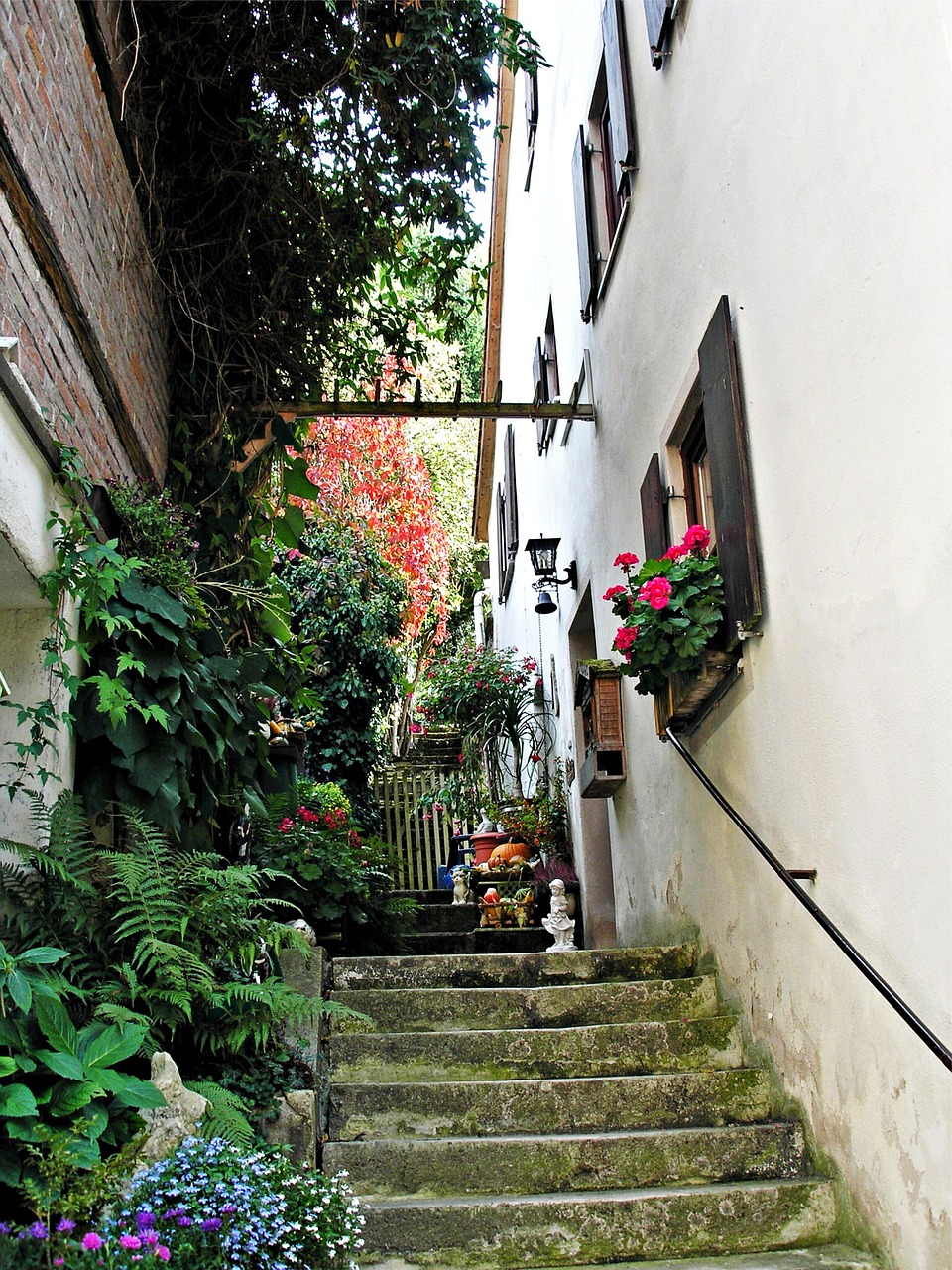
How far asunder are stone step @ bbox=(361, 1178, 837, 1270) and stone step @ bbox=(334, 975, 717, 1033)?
1160 mm

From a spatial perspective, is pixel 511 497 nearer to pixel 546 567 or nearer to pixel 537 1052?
pixel 546 567

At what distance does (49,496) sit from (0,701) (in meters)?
0.65

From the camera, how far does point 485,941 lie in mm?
7523

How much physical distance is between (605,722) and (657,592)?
231 centimetres

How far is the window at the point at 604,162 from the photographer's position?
6.23 meters

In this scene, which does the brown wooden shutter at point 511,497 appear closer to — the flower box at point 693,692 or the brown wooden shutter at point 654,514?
the brown wooden shutter at point 654,514

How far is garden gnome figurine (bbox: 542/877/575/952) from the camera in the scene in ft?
23.4

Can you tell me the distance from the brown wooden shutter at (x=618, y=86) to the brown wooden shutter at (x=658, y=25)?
0.55 metres

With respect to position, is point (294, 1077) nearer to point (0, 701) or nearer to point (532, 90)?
point (0, 701)

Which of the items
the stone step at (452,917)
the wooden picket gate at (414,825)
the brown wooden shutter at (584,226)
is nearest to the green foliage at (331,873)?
the stone step at (452,917)

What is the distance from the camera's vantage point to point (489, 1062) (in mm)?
4250

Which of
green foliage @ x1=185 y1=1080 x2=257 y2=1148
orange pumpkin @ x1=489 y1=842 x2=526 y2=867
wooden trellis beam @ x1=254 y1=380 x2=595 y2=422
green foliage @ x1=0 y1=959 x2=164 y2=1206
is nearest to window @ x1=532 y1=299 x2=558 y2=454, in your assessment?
wooden trellis beam @ x1=254 y1=380 x2=595 y2=422

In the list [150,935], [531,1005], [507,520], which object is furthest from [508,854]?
[507,520]

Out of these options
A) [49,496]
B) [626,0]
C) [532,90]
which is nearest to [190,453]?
[49,496]
